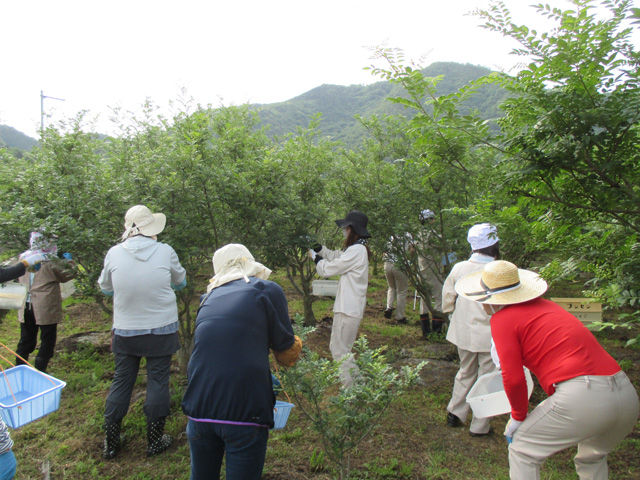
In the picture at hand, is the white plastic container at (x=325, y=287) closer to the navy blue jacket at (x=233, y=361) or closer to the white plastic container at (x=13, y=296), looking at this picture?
the navy blue jacket at (x=233, y=361)

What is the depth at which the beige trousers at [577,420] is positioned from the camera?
2.10 m

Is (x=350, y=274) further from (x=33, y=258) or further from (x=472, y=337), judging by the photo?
(x=33, y=258)

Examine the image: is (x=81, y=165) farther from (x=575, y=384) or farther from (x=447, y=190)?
(x=575, y=384)

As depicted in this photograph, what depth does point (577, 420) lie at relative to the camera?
2.11 metres

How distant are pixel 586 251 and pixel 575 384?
2.44ft

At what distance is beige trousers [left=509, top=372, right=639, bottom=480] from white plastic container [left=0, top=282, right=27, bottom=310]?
4.77 meters

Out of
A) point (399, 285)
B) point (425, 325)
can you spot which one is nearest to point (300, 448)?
point (425, 325)

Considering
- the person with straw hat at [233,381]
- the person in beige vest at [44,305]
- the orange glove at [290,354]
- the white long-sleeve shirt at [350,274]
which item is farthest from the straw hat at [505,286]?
the person in beige vest at [44,305]

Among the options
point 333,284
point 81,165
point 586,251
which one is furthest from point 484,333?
point 81,165

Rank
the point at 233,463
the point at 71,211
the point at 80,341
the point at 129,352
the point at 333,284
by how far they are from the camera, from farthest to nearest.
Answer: the point at 80,341 < the point at 333,284 < the point at 71,211 < the point at 129,352 < the point at 233,463

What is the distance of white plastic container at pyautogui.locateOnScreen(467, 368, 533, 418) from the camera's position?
2.71m

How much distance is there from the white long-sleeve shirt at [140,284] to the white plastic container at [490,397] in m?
2.38

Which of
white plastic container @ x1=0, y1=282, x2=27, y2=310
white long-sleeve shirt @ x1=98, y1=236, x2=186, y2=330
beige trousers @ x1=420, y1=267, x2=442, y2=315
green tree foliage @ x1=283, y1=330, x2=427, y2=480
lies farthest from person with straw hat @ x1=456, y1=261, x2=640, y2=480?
white plastic container @ x1=0, y1=282, x2=27, y2=310

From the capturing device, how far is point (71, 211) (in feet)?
12.8
